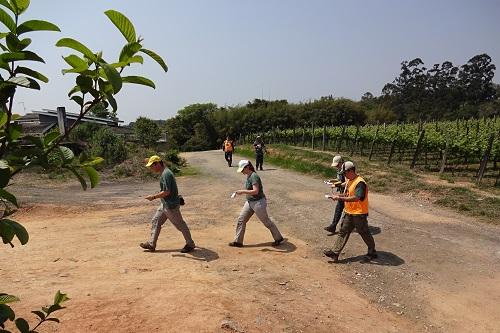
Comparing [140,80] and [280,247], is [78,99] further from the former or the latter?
[280,247]

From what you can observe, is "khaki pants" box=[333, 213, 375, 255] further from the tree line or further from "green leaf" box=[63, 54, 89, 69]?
the tree line

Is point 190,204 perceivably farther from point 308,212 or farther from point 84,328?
point 84,328

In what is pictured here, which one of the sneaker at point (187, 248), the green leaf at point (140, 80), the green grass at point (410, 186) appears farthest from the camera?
the green grass at point (410, 186)

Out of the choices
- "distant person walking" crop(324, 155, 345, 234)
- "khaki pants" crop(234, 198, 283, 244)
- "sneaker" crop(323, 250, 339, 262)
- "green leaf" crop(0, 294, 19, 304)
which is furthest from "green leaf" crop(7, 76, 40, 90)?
"distant person walking" crop(324, 155, 345, 234)

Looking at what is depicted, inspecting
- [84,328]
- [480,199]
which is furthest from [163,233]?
[480,199]

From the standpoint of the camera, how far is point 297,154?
23297 millimetres

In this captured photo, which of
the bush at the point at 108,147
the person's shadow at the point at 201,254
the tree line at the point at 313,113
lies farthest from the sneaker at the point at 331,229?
the tree line at the point at 313,113

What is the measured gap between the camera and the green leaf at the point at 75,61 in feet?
4.89

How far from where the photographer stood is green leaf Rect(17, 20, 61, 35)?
1432mm

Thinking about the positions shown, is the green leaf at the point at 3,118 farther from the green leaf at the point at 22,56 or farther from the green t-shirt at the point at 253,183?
the green t-shirt at the point at 253,183

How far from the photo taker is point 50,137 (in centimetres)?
171

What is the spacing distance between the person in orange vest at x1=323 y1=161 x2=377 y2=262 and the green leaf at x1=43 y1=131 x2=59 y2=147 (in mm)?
5763

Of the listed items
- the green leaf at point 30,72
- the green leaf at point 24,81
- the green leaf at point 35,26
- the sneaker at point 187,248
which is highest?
the green leaf at point 35,26

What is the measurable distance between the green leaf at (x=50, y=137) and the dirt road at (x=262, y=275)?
3341mm
